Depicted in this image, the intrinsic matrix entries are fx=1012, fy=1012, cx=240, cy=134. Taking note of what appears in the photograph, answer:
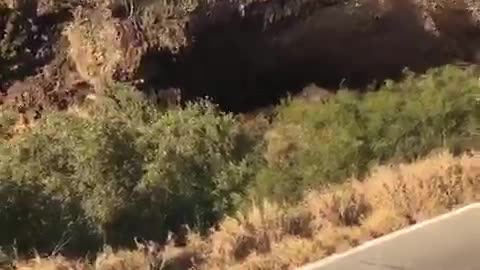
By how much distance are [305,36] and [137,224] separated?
6279 millimetres

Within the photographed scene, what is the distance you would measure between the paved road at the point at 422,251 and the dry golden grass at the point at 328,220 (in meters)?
0.53

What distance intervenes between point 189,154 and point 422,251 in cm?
518

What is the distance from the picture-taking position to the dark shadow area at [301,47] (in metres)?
16.4

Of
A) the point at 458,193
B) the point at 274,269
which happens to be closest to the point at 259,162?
the point at 458,193

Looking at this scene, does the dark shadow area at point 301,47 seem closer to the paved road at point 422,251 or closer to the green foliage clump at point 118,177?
the green foliage clump at point 118,177

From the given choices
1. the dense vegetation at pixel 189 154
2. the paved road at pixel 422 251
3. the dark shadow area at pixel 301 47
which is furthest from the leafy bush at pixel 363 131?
the paved road at pixel 422 251

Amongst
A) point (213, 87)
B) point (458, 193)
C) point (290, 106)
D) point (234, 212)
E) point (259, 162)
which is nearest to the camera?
point (458, 193)

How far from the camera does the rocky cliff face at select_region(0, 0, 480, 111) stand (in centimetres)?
1625

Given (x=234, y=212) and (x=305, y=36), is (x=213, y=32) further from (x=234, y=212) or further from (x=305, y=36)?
(x=234, y=212)

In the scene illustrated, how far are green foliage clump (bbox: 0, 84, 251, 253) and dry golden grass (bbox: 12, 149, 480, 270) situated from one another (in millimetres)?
952

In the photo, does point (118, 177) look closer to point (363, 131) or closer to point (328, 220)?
point (328, 220)

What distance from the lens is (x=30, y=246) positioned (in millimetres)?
11031

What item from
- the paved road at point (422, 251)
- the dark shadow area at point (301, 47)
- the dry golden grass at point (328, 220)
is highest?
the dark shadow area at point (301, 47)

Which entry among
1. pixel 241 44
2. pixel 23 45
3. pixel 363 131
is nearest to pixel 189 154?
pixel 363 131
